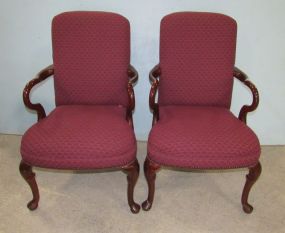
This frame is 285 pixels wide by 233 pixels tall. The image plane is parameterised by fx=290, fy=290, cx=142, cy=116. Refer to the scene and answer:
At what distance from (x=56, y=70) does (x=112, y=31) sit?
0.44 m

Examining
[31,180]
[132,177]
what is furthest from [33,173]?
[132,177]

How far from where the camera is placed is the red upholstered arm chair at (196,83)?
159 centimetres

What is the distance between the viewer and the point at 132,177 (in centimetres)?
160

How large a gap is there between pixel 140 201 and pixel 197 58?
0.98m

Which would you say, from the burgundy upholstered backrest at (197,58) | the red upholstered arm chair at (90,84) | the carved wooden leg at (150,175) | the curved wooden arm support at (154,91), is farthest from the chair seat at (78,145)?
the burgundy upholstered backrest at (197,58)

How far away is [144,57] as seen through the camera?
216 centimetres

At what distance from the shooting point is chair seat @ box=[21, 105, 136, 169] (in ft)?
4.75

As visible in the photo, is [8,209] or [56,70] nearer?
[8,209]

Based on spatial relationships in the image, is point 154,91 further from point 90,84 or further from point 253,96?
point 253,96

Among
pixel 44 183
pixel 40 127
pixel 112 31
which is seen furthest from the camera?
pixel 44 183

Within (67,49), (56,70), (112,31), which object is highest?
(112,31)

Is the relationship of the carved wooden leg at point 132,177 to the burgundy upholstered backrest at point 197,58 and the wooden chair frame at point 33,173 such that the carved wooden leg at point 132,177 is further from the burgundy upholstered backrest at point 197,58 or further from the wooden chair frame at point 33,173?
the burgundy upholstered backrest at point 197,58

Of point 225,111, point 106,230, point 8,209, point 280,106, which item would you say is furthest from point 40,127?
point 280,106

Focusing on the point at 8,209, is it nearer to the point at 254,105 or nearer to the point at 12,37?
the point at 12,37
